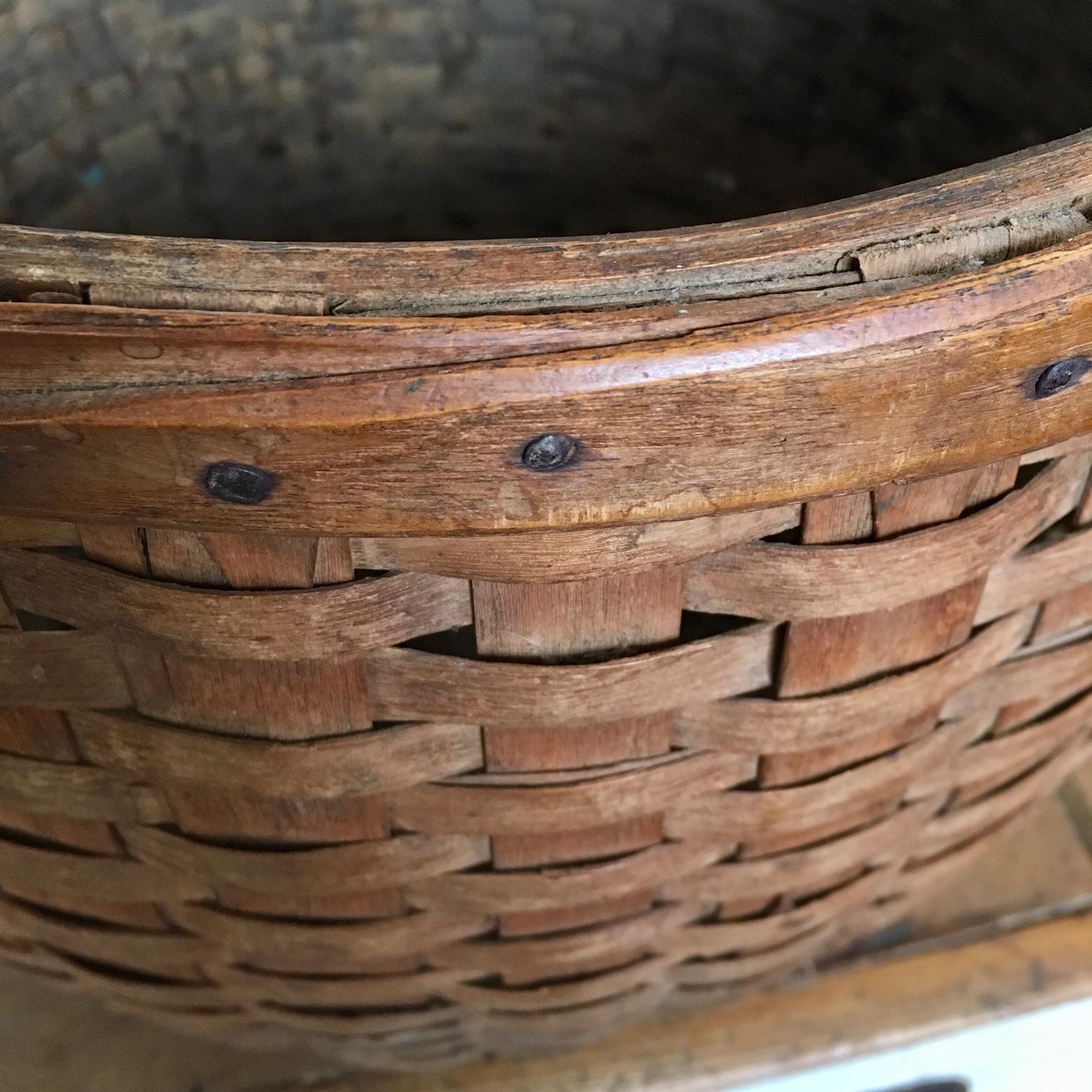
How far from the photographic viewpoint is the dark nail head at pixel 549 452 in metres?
0.21

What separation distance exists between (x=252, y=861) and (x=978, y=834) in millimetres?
271

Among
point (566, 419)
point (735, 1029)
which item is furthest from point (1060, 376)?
point (735, 1029)

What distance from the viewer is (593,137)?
2.02ft

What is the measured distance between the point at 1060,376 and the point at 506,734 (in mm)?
144

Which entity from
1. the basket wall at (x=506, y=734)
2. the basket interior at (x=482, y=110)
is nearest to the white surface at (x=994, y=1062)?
the basket wall at (x=506, y=734)

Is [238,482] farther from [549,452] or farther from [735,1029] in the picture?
[735,1029]

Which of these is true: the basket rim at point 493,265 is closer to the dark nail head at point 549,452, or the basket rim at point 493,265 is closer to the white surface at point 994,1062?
the dark nail head at point 549,452

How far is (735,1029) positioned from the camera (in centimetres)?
54

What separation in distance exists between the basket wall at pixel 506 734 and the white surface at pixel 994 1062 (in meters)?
0.15

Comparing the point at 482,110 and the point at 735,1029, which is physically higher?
the point at 482,110

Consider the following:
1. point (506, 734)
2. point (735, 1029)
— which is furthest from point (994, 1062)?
point (506, 734)

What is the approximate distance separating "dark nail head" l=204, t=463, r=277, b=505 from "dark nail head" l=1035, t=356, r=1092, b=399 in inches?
5.6

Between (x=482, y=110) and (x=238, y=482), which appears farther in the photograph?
(x=482, y=110)

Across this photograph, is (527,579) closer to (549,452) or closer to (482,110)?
(549,452)
